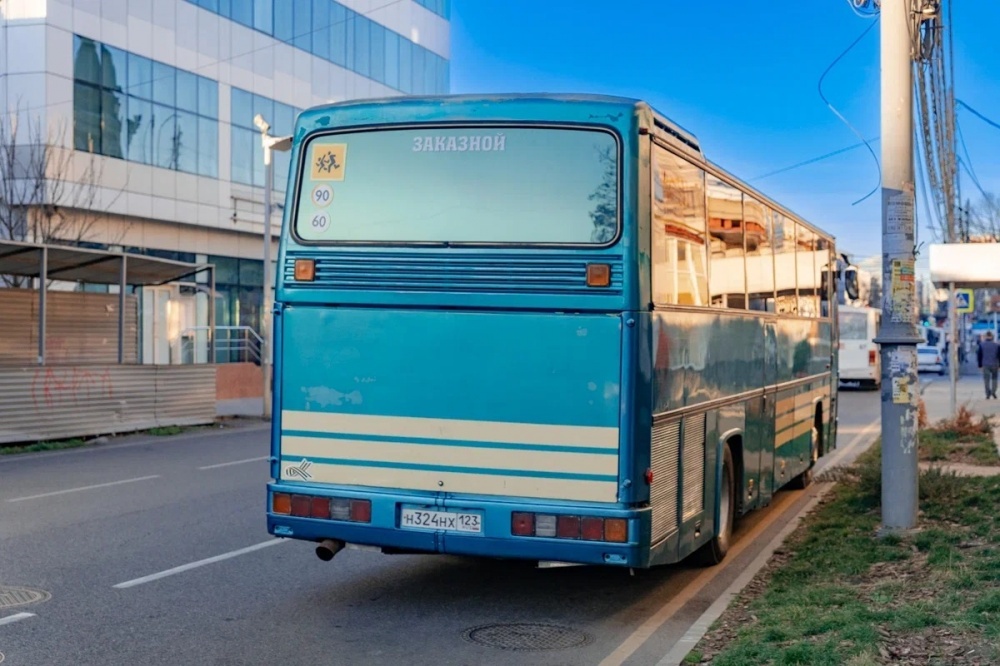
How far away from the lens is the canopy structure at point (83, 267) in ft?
62.6

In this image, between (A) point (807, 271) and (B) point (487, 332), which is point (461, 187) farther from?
(A) point (807, 271)

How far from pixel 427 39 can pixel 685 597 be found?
38.6m

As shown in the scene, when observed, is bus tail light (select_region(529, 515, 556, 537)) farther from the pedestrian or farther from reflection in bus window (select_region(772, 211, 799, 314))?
the pedestrian

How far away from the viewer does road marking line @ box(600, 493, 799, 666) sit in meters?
6.62

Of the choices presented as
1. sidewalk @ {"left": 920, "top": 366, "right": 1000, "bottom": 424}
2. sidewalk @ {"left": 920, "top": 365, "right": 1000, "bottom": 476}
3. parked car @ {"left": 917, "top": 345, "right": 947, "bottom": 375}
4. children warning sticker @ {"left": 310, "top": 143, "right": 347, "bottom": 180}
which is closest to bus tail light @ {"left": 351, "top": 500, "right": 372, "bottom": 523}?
children warning sticker @ {"left": 310, "top": 143, "right": 347, "bottom": 180}

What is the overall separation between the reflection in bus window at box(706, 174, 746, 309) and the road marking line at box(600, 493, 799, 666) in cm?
212

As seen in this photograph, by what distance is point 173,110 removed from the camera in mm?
32656

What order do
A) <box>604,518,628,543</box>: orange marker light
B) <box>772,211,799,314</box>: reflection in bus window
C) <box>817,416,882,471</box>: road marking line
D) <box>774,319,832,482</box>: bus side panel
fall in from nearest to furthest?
<box>604,518,628,543</box>: orange marker light
<box>772,211,799,314</box>: reflection in bus window
<box>774,319,832,482</box>: bus side panel
<box>817,416,882,471</box>: road marking line

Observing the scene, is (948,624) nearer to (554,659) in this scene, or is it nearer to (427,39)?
(554,659)

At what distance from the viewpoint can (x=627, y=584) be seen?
8570 millimetres

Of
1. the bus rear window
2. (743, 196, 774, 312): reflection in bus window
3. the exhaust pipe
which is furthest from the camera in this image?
(743, 196, 774, 312): reflection in bus window

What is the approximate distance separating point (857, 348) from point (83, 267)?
82.3ft

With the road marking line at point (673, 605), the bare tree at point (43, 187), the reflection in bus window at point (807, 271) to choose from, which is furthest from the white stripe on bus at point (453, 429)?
the bare tree at point (43, 187)

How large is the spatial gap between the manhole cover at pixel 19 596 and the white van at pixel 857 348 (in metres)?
32.4
